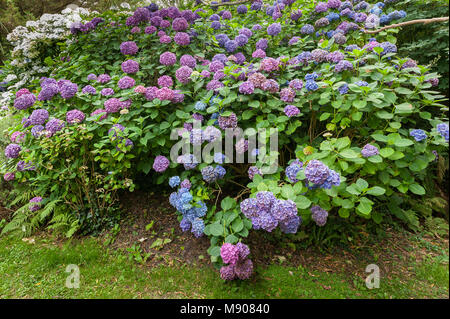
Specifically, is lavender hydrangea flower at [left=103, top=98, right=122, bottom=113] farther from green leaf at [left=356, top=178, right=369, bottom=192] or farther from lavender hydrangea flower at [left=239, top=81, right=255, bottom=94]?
green leaf at [left=356, top=178, right=369, bottom=192]

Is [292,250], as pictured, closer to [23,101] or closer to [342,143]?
[342,143]

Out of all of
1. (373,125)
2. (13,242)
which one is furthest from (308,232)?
(13,242)

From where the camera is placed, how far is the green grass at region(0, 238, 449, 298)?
1.92 meters

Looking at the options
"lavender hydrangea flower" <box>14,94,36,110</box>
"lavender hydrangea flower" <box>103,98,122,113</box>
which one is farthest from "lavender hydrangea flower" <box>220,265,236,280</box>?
"lavender hydrangea flower" <box>14,94,36,110</box>

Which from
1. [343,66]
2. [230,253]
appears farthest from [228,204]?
[343,66]

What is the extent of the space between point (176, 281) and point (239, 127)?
1.35 meters

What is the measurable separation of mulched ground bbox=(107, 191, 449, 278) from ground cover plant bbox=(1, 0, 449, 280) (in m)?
0.17

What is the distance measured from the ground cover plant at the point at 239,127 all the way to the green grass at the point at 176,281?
238 mm

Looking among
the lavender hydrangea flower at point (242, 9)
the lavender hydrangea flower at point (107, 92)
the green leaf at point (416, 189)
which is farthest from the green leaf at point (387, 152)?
the lavender hydrangea flower at point (242, 9)

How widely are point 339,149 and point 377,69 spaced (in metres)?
0.85

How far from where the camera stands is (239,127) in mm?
2309

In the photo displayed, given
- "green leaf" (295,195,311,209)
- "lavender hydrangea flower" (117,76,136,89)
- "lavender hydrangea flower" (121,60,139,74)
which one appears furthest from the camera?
"lavender hydrangea flower" (121,60,139,74)

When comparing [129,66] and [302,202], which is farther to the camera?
[129,66]

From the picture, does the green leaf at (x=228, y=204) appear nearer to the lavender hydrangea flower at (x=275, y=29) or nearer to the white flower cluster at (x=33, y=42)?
the lavender hydrangea flower at (x=275, y=29)
